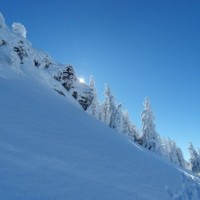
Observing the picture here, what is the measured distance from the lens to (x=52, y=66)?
46.3m

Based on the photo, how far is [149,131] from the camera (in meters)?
57.5

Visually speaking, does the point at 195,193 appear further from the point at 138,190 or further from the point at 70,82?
the point at 70,82

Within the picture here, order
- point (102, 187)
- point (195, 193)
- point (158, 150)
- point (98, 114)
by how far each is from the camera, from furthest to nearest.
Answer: point (98, 114) < point (158, 150) < point (195, 193) < point (102, 187)

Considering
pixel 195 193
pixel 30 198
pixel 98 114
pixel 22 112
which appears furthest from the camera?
pixel 98 114

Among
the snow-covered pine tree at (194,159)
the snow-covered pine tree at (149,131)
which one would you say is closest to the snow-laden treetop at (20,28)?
the snow-covered pine tree at (149,131)

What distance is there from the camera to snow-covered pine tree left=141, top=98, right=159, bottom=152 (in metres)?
56.7

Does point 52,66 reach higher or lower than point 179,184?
higher

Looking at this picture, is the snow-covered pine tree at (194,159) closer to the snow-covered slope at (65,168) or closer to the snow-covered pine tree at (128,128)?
the snow-covered pine tree at (128,128)

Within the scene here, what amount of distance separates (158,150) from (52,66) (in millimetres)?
27927

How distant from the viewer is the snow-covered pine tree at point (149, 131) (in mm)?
56688

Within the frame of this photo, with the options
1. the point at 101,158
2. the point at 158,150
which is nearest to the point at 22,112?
the point at 101,158

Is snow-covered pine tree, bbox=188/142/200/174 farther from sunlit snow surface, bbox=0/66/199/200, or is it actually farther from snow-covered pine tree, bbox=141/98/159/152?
sunlit snow surface, bbox=0/66/199/200

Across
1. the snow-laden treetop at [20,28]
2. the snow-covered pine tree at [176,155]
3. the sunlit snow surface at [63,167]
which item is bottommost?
the sunlit snow surface at [63,167]

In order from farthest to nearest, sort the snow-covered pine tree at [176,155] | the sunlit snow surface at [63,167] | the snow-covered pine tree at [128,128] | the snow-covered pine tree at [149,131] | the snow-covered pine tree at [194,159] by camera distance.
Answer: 1. the snow-covered pine tree at [176,155]
2. the snow-covered pine tree at [128,128]
3. the snow-covered pine tree at [194,159]
4. the snow-covered pine tree at [149,131]
5. the sunlit snow surface at [63,167]
